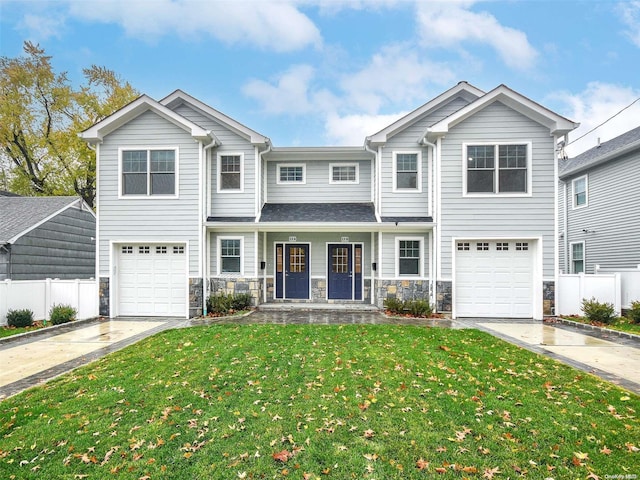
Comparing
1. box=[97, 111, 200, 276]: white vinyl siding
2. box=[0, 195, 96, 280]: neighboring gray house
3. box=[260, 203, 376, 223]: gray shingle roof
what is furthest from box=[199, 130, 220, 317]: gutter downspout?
box=[0, 195, 96, 280]: neighboring gray house

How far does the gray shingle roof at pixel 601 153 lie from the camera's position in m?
13.1

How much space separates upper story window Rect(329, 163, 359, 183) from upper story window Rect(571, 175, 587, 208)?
10169 millimetres

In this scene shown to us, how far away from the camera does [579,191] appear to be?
15.5 metres

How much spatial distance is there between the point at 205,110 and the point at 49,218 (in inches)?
295

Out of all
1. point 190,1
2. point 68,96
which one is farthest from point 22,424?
point 68,96

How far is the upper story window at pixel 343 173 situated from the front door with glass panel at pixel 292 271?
113 inches

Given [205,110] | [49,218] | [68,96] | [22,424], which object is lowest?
[22,424]

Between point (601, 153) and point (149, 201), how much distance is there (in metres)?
17.4

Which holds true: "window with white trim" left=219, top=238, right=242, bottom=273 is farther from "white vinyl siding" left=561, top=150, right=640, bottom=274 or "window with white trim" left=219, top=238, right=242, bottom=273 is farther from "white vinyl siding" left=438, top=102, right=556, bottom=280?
"white vinyl siding" left=561, top=150, right=640, bottom=274

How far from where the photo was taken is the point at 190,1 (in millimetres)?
14562

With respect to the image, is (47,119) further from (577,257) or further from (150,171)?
(577,257)

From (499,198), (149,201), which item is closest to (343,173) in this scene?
(499,198)

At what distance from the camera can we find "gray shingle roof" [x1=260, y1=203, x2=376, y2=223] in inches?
455

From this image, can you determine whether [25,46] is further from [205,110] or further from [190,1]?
[205,110]
